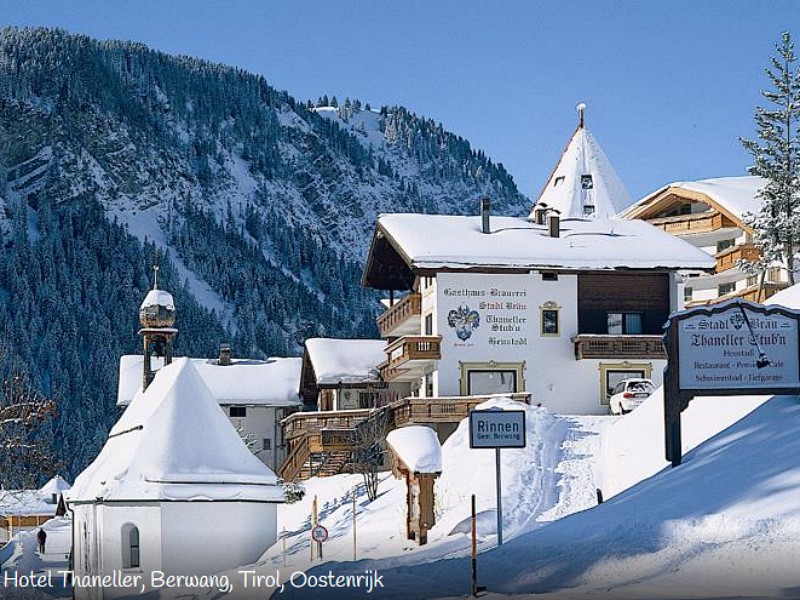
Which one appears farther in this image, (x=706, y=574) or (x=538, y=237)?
(x=538, y=237)

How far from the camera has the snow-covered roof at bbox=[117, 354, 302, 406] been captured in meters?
65.4

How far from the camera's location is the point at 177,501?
99.0 ft

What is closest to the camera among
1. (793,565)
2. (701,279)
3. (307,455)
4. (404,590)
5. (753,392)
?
(793,565)

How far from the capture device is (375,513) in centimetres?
3238

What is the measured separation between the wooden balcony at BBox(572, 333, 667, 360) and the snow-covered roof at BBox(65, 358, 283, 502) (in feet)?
54.4

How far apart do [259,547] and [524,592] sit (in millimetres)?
17697

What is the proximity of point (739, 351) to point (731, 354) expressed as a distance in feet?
0.40

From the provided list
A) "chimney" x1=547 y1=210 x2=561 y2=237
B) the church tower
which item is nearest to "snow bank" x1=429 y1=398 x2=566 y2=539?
"chimney" x1=547 y1=210 x2=561 y2=237

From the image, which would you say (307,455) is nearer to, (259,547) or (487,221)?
(487,221)

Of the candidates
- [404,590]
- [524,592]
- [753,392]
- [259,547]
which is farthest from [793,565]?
[259,547]

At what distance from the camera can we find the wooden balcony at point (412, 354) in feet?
147

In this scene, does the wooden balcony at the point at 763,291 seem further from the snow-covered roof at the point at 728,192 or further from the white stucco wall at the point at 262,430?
the white stucco wall at the point at 262,430

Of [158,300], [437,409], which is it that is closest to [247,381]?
[158,300]

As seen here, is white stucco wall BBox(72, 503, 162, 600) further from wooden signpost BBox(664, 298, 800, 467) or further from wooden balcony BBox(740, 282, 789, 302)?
wooden balcony BBox(740, 282, 789, 302)
